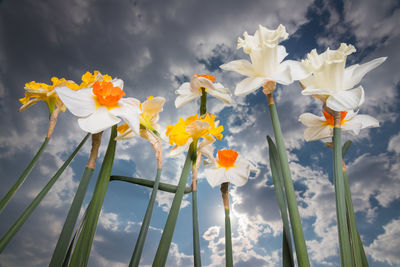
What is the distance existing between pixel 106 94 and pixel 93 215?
1.66 ft

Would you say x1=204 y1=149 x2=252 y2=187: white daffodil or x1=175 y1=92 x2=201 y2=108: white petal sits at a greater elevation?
x1=175 y1=92 x2=201 y2=108: white petal

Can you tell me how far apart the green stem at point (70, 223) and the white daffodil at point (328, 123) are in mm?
1043

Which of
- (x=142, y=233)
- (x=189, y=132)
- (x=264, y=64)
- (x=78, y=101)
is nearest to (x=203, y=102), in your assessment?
(x=189, y=132)

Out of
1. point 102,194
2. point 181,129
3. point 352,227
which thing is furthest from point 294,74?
point 102,194

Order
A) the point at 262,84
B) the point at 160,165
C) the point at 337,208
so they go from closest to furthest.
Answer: the point at 337,208 → the point at 262,84 → the point at 160,165

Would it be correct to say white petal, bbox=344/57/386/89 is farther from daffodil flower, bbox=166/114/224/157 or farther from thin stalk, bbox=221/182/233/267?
thin stalk, bbox=221/182/233/267

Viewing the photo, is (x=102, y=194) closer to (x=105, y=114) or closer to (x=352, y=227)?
(x=105, y=114)

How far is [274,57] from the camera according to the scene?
3.15ft

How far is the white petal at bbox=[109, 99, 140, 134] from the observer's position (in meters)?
0.96

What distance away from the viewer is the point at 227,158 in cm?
123

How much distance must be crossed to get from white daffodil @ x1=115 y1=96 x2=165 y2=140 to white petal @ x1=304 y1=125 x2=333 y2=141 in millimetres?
772

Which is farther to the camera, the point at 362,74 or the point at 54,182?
the point at 54,182

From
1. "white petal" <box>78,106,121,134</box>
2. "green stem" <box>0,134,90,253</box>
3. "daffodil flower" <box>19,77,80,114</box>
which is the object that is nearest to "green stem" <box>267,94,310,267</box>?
"white petal" <box>78,106,121,134</box>

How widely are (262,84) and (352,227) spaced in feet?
2.29
